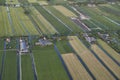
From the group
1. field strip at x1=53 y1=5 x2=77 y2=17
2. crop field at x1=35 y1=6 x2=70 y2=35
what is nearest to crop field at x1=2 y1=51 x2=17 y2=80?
crop field at x1=35 y1=6 x2=70 y2=35

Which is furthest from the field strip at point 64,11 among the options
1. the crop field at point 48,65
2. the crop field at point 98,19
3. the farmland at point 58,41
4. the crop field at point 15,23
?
the crop field at point 48,65

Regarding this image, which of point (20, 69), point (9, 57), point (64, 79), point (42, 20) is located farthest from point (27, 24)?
point (64, 79)

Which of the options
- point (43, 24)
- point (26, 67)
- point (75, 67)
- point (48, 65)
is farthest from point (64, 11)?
point (26, 67)

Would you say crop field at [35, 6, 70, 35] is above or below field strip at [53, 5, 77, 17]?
above

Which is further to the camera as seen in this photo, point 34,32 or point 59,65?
point 34,32

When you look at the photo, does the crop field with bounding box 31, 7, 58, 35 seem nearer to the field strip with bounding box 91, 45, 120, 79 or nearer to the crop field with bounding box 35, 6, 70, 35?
the crop field with bounding box 35, 6, 70, 35

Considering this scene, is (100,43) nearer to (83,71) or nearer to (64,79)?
(83,71)

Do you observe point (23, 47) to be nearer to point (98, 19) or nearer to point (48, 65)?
point (48, 65)
